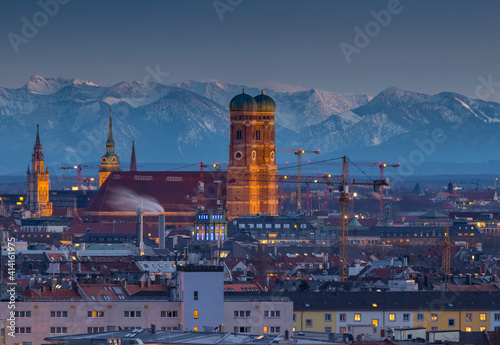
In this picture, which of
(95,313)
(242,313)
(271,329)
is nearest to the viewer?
(95,313)

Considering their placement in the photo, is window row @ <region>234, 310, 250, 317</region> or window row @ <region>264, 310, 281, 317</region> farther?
window row @ <region>264, 310, 281, 317</region>

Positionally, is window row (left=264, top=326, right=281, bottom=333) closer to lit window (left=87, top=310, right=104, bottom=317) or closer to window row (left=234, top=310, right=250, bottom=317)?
window row (left=234, top=310, right=250, bottom=317)

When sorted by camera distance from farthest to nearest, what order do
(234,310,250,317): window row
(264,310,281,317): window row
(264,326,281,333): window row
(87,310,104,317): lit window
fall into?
1. (264,310,281,317): window row
2. (234,310,250,317): window row
3. (264,326,281,333): window row
4. (87,310,104,317): lit window

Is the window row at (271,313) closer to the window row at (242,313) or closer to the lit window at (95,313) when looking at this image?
the window row at (242,313)

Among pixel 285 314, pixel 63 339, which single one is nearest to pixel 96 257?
pixel 285 314

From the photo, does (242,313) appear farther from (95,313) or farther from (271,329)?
(95,313)

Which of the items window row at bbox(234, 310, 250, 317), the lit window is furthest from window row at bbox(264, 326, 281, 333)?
the lit window

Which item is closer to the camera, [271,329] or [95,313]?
[95,313]

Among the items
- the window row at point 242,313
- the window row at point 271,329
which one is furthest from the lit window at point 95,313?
the window row at point 271,329

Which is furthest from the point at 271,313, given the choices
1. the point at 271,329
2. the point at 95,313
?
the point at 95,313

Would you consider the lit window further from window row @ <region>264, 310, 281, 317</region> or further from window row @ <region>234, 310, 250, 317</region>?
window row @ <region>264, 310, 281, 317</region>

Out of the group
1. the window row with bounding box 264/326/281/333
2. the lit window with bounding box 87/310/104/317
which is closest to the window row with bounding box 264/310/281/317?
the window row with bounding box 264/326/281/333

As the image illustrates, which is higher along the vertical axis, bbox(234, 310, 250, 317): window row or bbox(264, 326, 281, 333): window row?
bbox(234, 310, 250, 317): window row

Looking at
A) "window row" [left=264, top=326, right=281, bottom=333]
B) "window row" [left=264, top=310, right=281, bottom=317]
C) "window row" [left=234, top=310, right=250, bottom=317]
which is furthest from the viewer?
"window row" [left=264, top=310, right=281, bottom=317]
